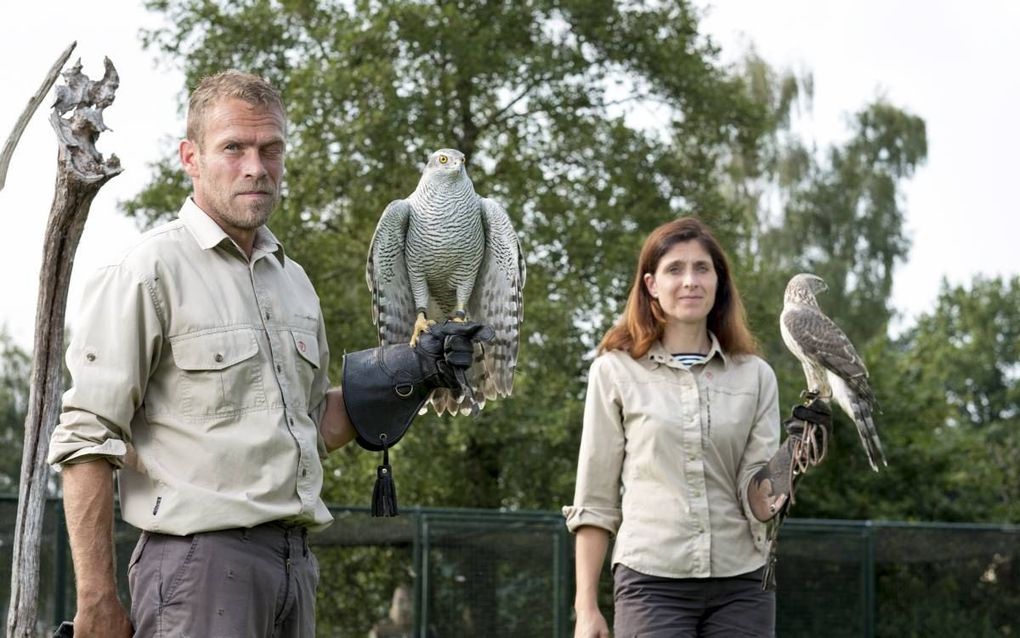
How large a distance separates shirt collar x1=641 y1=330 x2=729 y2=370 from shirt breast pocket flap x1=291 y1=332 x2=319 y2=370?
1.22 metres

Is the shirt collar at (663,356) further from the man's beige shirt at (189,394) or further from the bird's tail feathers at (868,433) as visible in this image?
the man's beige shirt at (189,394)

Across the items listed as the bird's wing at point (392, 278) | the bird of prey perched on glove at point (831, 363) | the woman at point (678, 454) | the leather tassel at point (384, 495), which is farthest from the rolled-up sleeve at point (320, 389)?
the bird of prey perched on glove at point (831, 363)

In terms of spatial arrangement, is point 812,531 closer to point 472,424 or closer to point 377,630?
point 377,630

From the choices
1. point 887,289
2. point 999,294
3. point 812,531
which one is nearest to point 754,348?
point 812,531

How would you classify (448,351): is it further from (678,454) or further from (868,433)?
(868,433)

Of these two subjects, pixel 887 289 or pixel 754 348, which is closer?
pixel 754 348

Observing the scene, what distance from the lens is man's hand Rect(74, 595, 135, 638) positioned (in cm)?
250

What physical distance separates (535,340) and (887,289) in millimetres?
16821

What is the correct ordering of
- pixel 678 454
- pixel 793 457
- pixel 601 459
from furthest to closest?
pixel 601 459, pixel 678 454, pixel 793 457

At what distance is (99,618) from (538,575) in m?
7.42

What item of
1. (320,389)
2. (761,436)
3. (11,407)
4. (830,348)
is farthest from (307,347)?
(11,407)

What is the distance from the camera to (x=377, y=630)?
10500 mm

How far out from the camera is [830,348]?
12.6ft

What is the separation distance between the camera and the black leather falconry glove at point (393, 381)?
3.07m
